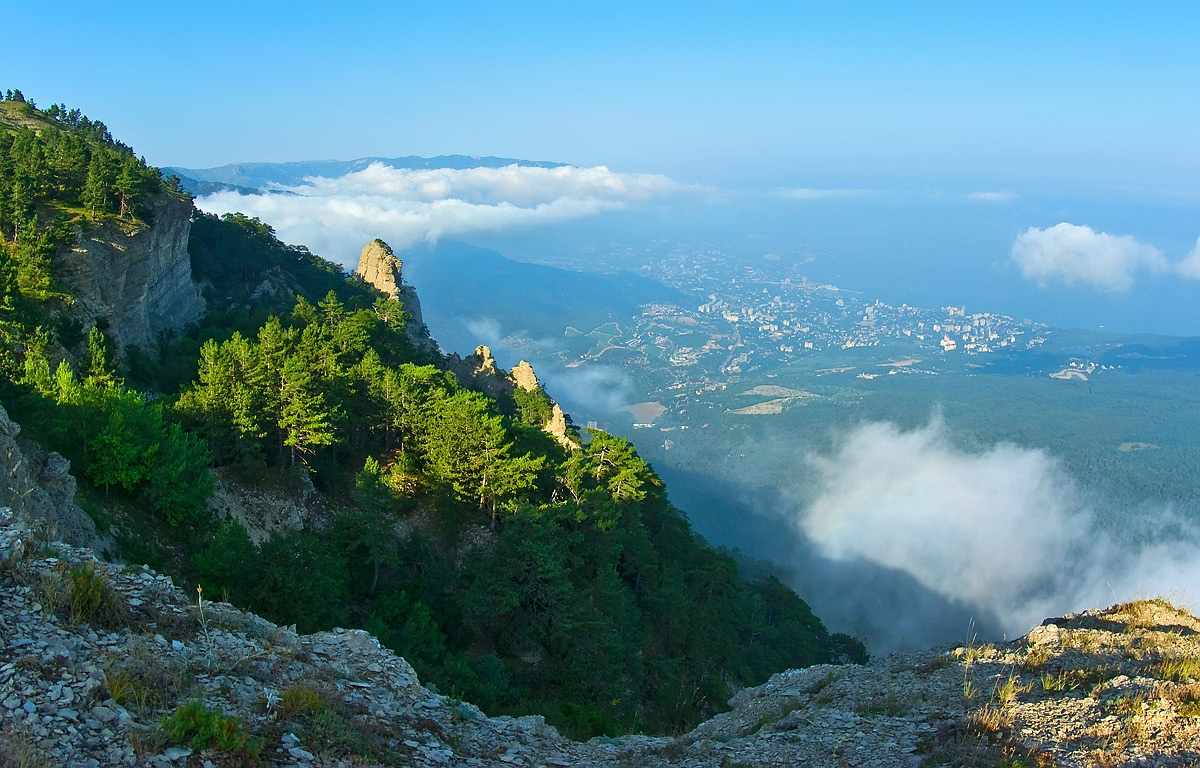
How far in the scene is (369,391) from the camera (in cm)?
3341

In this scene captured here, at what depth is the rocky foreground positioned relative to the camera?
7.40m

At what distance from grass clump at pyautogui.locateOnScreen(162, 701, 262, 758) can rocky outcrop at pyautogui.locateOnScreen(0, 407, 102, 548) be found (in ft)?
24.7

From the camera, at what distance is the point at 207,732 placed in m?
7.36

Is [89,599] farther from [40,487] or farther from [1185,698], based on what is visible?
[1185,698]

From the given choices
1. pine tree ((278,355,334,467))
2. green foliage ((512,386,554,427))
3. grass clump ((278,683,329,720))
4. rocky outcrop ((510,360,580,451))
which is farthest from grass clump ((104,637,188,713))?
green foliage ((512,386,554,427))

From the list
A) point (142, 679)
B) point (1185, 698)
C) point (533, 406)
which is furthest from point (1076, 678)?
point (533, 406)

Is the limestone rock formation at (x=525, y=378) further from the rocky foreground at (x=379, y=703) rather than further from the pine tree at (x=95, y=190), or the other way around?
the rocky foreground at (x=379, y=703)

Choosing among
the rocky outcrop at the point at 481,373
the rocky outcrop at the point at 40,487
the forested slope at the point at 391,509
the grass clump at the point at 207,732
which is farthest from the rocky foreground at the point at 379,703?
the rocky outcrop at the point at 481,373

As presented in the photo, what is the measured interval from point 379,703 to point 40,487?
11190 mm

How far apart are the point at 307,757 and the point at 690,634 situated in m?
27.5

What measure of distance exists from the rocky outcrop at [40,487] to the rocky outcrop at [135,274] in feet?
60.8

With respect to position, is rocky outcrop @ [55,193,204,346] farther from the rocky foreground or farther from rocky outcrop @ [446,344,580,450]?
the rocky foreground

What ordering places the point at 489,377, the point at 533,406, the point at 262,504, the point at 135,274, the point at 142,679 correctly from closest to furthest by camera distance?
the point at 142,679, the point at 262,504, the point at 135,274, the point at 533,406, the point at 489,377

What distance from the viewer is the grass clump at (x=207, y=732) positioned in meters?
7.31
